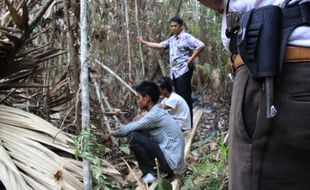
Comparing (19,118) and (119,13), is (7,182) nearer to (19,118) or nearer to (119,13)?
(19,118)

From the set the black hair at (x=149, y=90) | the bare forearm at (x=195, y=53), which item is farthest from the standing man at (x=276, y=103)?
the bare forearm at (x=195, y=53)

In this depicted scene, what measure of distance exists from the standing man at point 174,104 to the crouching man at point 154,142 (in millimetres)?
Result: 1510

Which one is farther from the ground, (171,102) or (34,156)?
(34,156)

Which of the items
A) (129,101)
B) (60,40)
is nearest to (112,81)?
(129,101)

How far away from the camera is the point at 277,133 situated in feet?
3.88

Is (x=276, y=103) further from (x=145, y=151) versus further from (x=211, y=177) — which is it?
(x=145, y=151)

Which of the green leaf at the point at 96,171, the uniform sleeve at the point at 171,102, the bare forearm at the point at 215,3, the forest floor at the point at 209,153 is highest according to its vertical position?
the bare forearm at the point at 215,3

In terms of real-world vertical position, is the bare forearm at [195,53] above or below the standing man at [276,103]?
below

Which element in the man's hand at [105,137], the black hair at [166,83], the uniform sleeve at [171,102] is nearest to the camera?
the man's hand at [105,137]

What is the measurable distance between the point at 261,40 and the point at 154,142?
126 inches

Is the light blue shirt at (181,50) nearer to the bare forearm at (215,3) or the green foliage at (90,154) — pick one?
the green foliage at (90,154)

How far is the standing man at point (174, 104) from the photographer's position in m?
5.90

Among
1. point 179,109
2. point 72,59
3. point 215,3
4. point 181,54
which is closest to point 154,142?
point 72,59

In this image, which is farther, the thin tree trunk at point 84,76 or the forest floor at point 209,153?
→ the forest floor at point 209,153
